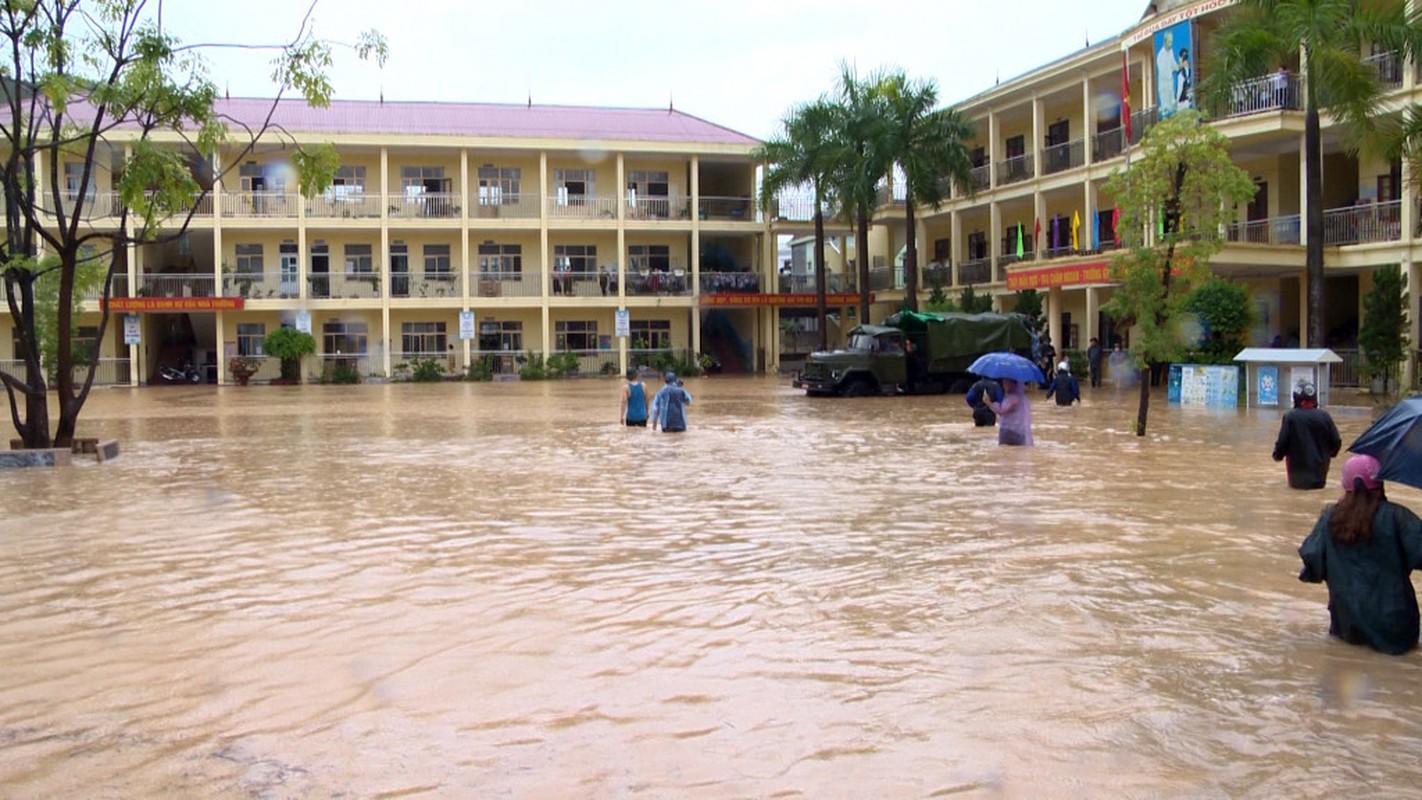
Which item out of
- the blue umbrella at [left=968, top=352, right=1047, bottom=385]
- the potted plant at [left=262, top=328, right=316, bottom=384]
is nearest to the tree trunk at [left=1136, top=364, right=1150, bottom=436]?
the blue umbrella at [left=968, top=352, right=1047, bottom=385]

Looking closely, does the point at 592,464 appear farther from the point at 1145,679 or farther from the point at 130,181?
the point at 1145,679

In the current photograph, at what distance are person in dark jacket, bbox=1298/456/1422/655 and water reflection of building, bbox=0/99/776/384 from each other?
131ft

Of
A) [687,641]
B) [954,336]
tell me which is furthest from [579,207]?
[687,641]

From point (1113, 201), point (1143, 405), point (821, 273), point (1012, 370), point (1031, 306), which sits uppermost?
point (1113, 201)

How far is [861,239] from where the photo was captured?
134 ft

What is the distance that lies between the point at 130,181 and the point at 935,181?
27042 millimetres

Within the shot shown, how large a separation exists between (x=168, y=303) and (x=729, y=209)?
21460 mm

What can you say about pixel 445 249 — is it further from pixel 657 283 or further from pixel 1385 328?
pixel 1385 328

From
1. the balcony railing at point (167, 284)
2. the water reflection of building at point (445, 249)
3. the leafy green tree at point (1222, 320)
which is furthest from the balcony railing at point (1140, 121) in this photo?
the balcony railing at point (167, 284)

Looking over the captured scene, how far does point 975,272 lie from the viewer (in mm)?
44406

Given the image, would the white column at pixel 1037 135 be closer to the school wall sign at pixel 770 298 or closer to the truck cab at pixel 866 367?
the school wall sign at pixel 770 298

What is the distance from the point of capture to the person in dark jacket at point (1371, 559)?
612cm

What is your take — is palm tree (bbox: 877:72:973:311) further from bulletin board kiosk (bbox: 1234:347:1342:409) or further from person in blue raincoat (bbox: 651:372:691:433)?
person in blue raincoat (bbox: 651:372:691:433)

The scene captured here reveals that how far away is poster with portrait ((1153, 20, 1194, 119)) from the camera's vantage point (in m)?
31.5
